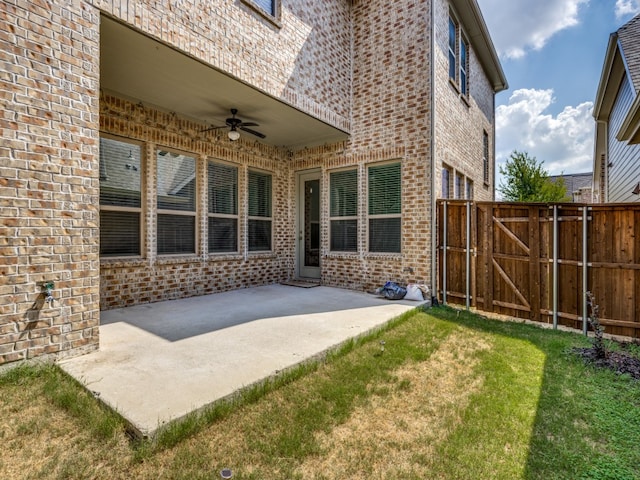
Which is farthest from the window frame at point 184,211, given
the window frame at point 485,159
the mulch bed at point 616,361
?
the window frame at point 485,159

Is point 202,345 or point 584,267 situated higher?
point 584,267

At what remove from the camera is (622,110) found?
8.77 metres

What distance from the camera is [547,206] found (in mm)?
4980

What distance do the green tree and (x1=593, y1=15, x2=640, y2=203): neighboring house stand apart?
3895 millimetres

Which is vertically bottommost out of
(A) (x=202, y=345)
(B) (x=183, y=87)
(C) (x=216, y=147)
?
(A) (x=202, y=345)

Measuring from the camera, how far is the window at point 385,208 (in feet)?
21.8

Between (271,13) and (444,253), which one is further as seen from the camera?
(444,253)

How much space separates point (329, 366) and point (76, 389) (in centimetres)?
213

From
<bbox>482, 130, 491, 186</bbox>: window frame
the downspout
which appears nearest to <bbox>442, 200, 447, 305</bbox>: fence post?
the downspout

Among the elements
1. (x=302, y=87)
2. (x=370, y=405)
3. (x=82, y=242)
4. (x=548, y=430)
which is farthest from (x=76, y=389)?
(x=302, y=87)

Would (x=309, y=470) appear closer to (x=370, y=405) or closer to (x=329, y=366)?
(x=370, y=405)

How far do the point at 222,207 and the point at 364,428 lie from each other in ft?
18.1

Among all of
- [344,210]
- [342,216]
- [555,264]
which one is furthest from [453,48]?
[555,264]

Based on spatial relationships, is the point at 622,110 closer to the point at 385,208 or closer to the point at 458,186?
the point at 458,186
